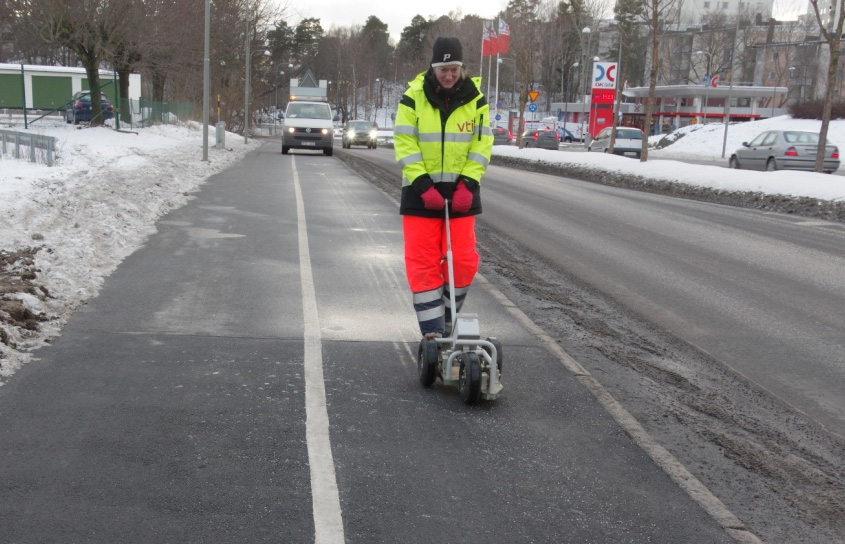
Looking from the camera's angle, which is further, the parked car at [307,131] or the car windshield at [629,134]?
the car windshield at [629,134]

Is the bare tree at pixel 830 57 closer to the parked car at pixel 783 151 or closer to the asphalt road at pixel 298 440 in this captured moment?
the parked car at pixel 783 151

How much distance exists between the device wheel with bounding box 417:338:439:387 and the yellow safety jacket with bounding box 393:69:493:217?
2.50ft

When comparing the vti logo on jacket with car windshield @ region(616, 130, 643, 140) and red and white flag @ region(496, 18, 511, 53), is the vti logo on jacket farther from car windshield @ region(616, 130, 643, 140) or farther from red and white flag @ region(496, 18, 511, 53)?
car windshield @ region(616, 130, 643, 140)

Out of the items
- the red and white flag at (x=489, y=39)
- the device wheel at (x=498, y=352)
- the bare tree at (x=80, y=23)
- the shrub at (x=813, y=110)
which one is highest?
the red and white flag at (x=489, y=39)

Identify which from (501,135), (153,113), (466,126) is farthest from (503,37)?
(466,126)

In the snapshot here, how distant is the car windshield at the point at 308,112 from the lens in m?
35.9

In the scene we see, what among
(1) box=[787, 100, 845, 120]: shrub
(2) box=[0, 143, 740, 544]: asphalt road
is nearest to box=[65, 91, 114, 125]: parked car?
(2) box=[0, 143, 740, 544]: asphalt road

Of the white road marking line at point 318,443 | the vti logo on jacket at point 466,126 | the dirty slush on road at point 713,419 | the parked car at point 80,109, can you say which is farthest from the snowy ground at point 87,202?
the parked car at point 80,109

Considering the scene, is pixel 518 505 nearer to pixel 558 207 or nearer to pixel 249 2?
pixel 558 207

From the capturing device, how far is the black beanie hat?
524 centimetres

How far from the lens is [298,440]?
4.43 meters

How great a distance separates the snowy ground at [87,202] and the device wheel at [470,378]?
2.59m

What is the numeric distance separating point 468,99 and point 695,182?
19.8 m

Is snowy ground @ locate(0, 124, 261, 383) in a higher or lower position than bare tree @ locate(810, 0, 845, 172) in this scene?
lower
